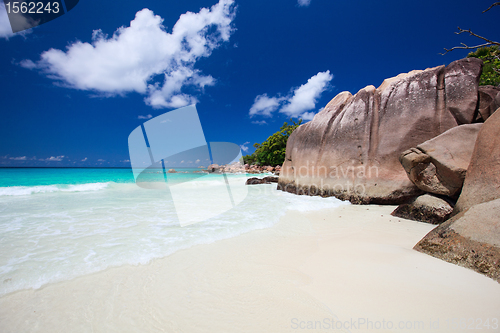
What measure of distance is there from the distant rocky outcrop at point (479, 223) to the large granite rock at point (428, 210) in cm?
110

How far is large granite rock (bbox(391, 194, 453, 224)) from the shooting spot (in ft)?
12.1

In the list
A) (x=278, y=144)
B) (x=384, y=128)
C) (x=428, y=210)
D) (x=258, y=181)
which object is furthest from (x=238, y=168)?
(x=428, y=210)

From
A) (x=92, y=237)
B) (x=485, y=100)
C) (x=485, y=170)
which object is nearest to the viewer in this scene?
(x=485, y=170)

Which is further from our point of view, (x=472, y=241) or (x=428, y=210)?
(x=428, y=210)

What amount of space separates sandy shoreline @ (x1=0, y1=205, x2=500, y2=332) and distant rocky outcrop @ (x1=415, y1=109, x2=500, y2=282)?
148 millimetres

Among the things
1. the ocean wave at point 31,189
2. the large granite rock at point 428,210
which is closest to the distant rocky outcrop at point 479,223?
the large granite rock at point 428,210

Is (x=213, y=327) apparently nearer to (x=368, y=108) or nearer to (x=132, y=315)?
(x=132, y=315)

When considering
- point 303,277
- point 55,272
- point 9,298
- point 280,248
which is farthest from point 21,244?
point 303,277

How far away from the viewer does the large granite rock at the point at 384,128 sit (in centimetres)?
479

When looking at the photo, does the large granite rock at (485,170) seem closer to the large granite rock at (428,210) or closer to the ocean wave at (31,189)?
the large granite rock at (428,210)

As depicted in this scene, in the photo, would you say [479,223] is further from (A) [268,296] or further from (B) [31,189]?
(B) [31,189]

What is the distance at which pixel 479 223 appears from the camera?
202 centimetres

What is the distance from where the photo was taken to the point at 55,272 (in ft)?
6.48

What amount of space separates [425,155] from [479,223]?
7.04ft
